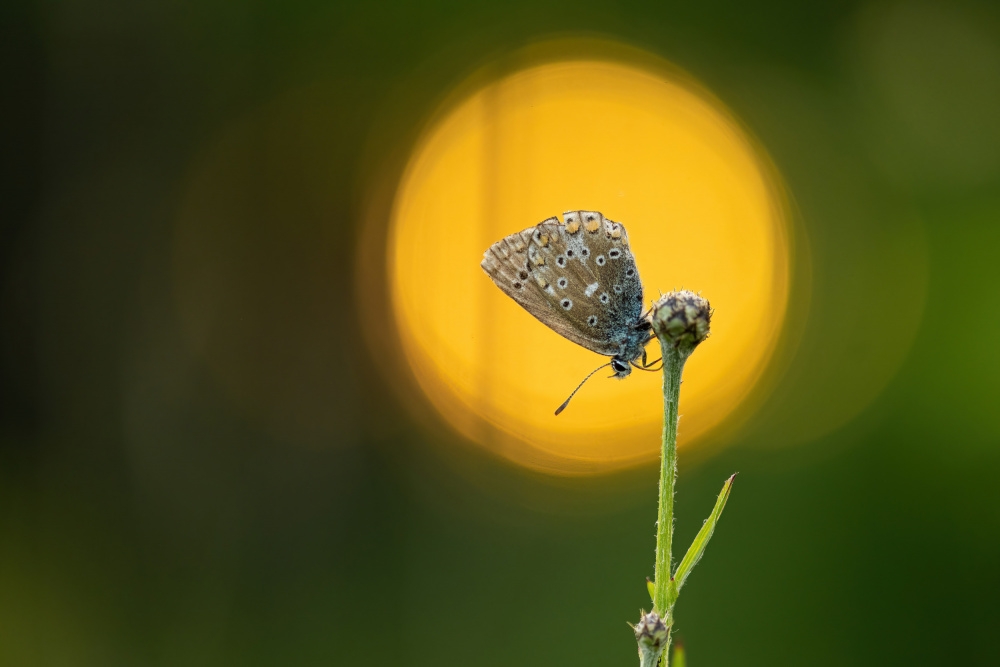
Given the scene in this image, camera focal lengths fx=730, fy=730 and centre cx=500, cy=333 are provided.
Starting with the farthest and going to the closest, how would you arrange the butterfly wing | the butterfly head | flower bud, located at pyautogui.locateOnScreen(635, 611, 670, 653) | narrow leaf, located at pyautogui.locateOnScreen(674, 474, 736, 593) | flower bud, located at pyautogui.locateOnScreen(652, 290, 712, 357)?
the butterfly head, the butterfly wing, flower bud, located at pyautogui.locateOnScreen(652, 290, 712, 357), narrow leaf, located at pyautogui.locateOnScreen(674, 474, 736, 593), flower bud, located at pyautogui.locateOnScreen(635, 611, 670, 653)

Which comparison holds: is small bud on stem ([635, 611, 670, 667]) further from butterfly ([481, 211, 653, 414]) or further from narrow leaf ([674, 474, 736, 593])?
butterfly ([481, 211, 653, 414])

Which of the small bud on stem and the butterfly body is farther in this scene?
the butterfly body

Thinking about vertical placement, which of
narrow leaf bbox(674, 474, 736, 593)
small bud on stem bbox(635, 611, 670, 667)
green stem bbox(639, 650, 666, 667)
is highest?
narrow leaf bbox(674, 474, 736, 593)

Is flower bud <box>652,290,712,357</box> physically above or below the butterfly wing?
below

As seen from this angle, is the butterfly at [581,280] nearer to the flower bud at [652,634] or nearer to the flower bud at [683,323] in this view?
the flower bud at [683,323]

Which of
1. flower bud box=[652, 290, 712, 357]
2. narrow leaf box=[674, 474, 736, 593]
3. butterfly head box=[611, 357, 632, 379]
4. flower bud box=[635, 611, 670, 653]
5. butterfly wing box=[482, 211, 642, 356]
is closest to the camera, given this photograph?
flower bud box=[635, 611, 670, 653]

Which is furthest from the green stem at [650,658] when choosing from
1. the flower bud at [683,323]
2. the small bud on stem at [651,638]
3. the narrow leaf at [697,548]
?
the flower bud at [683,323]

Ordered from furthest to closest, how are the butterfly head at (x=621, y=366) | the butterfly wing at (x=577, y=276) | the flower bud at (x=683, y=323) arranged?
the butterfly head at (x=621, y=366) → the butterfly wing at (x=577, y=276) → the flower bud at (x=683, y=323)

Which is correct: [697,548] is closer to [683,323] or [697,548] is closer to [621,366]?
[683,323]

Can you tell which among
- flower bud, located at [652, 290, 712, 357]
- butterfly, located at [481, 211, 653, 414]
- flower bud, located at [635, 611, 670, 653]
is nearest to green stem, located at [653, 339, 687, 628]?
flower bud, located at [635, 611, 670, 653]

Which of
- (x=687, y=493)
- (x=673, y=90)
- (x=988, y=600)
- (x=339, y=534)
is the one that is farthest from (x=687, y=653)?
(x=673, y=90)
